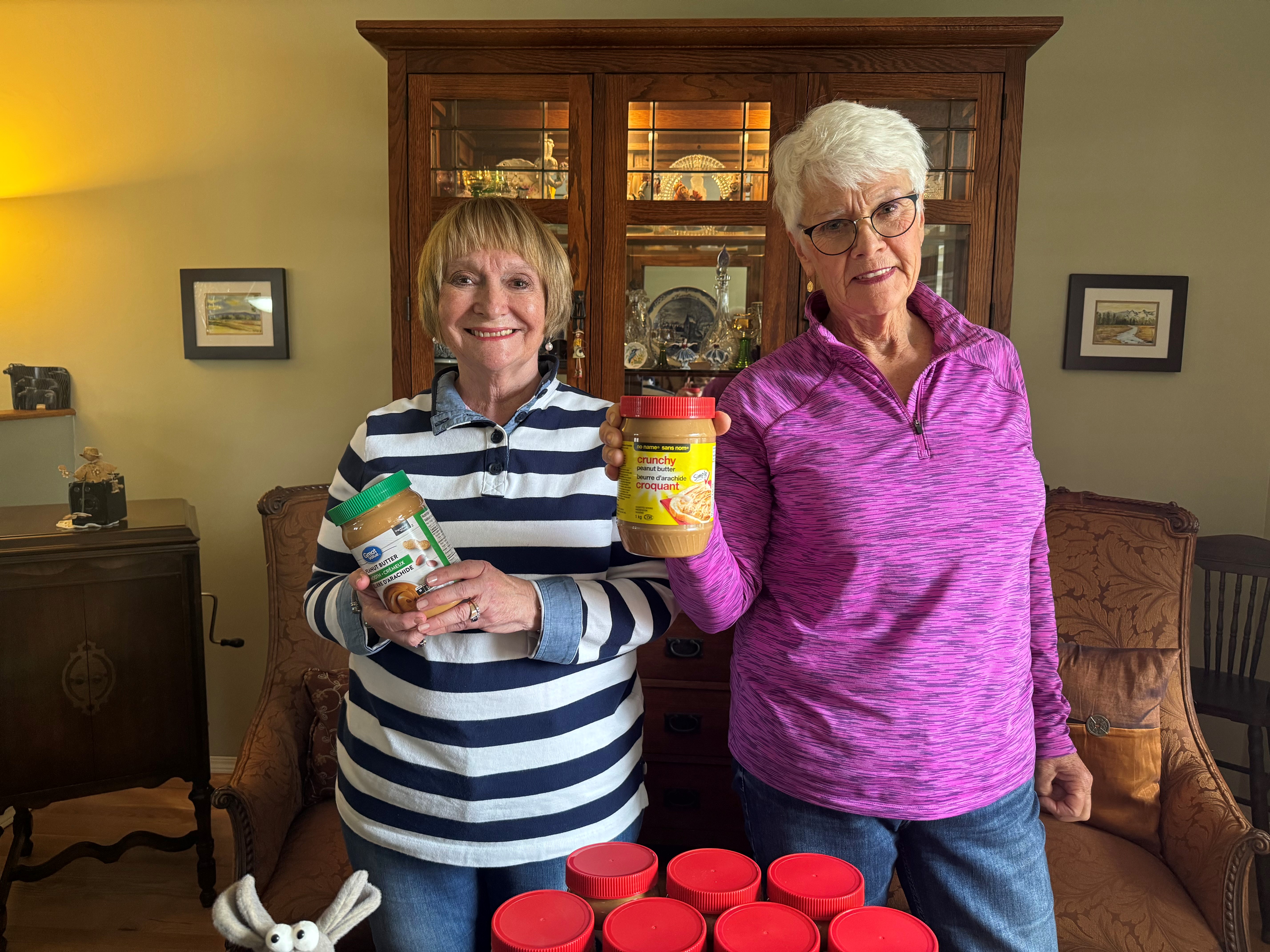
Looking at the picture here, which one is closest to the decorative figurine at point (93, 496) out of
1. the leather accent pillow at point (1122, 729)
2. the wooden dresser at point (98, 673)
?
the wooden dresser at point (98, 673)

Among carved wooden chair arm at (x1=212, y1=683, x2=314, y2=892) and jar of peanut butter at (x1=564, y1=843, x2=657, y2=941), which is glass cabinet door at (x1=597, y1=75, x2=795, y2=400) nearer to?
carved wooden chair arm at (x1=212, y1=683, x2=314, y2=892)

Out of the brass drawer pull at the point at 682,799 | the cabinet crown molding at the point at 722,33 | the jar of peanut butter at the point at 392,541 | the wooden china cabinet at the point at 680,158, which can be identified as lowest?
the brass drawer pull at the point at 682,799

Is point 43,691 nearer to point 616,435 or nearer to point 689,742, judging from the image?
point 689,742

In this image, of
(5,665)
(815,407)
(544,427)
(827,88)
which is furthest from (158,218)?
(815,407)

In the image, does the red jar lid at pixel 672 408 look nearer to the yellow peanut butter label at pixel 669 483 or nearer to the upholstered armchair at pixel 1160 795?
→ the yellow peanut butter label at pixel 669 483

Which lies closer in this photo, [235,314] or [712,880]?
[712,880]

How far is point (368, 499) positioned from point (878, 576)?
1.91 feet

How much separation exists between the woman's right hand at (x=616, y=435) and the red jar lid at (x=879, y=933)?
453 millimetres

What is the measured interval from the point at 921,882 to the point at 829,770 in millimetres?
201

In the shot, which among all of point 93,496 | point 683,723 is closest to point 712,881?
point 683,723

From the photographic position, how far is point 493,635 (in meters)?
0.95

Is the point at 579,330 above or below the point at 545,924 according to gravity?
above

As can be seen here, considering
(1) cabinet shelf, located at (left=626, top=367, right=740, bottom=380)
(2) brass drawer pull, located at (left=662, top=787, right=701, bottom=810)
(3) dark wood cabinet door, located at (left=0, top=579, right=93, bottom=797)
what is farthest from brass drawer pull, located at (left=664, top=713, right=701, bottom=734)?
(3) dark wood cabinet door, located at (left=0, top=579, right=93, bottom=797)

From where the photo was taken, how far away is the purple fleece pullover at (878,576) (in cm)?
95
